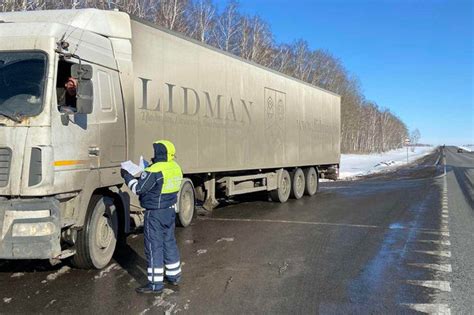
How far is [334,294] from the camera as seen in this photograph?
5.77 meters

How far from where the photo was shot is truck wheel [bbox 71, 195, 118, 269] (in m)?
6.36

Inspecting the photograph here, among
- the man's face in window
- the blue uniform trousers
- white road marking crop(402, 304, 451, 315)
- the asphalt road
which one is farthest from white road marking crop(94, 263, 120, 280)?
white road marking crop(402, 304, 451, 315)

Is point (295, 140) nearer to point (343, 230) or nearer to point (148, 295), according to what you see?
→ point (343, 230)

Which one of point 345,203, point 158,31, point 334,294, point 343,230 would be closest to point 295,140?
point 345,203

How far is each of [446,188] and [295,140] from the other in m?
8.65

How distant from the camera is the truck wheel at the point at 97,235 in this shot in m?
6.36

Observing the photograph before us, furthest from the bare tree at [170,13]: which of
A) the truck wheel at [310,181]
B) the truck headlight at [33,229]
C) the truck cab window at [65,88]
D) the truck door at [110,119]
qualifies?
the truck headlight at [33,229]

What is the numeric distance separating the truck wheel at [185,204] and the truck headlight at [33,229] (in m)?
4.37

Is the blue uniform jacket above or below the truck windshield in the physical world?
below

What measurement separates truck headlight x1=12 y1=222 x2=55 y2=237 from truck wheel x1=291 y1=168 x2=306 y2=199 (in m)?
11.2

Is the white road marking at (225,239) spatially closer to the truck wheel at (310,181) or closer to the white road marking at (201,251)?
the white road marking at (201,251)

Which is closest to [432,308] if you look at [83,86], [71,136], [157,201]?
[157,201]

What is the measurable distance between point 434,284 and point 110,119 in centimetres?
485

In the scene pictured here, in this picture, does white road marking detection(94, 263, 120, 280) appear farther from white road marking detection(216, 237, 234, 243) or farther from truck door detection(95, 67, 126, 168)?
white road marking detection(216, 237, 234, 243)
